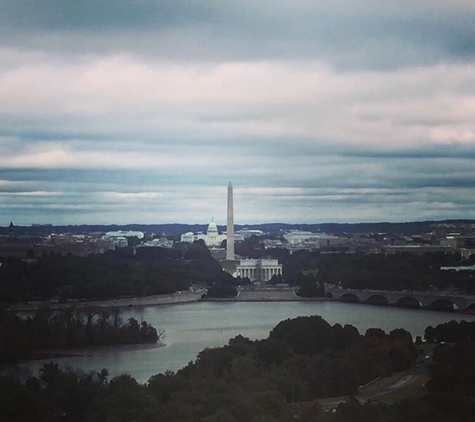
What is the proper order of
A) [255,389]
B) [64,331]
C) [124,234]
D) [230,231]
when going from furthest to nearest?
[230,231] → [124,234] → [64,331] → [255,389]

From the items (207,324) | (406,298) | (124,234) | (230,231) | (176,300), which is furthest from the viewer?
(230,231)

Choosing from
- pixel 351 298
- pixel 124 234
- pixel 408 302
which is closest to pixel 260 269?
pixel 351 298

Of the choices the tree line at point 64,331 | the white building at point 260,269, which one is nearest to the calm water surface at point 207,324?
the tree line at point 64,331

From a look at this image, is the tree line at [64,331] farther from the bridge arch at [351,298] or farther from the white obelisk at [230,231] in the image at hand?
the bridge arch at [351,298]

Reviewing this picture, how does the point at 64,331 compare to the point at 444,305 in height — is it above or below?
below

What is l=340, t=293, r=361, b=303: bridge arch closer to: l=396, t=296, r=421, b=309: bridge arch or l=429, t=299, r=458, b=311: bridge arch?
l=396, t=296, r=421, b=309: bridge arch

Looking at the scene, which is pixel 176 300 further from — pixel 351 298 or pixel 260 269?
pixel 260 269
